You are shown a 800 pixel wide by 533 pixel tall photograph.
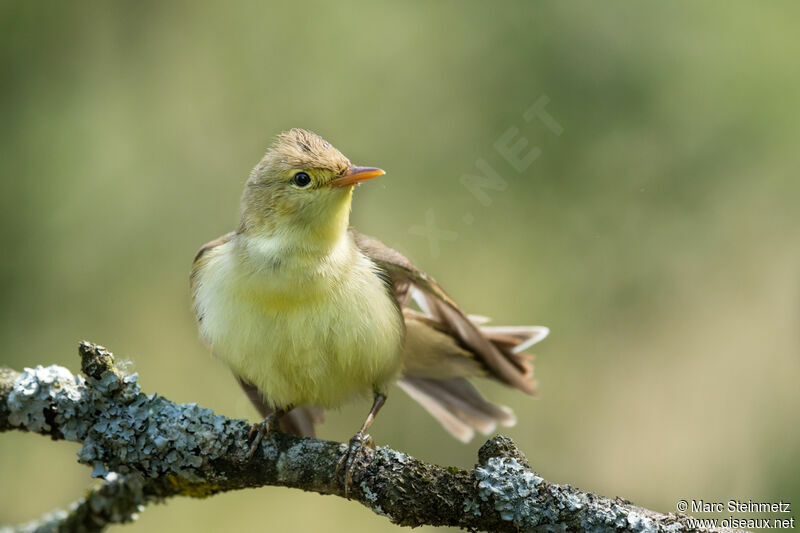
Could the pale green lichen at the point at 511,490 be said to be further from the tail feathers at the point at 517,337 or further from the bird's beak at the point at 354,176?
the tail feathers at the point at 517,337

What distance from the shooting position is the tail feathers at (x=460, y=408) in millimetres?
4691

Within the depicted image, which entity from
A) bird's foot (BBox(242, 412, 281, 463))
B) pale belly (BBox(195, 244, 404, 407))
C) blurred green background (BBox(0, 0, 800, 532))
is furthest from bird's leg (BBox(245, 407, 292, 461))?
blurred green background (BBox(0, 0, 800, 532))

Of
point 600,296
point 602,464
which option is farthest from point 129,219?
point 602,464

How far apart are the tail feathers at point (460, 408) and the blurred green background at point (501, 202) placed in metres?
0.43

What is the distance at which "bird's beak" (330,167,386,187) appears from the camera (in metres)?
3.40

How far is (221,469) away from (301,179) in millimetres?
1297

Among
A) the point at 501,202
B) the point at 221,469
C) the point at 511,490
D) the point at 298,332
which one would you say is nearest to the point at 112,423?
the point at 221,469

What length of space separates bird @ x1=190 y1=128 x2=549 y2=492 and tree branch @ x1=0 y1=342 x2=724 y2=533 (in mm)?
137

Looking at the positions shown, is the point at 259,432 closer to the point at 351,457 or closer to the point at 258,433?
the point at 258,433

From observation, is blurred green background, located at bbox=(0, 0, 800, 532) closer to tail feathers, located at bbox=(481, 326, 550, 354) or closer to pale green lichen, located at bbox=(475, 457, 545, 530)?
tail feathers, located at bbox=(481, 326, 550, 354)

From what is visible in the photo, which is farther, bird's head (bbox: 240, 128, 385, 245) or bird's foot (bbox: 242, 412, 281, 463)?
bird's head (bbox: 240, 128, 385, 245)

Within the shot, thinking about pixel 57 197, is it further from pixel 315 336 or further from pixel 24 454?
pixel 315 336

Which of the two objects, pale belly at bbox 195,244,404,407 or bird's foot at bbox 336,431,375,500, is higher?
pale belly at bbox 195,244,404,407

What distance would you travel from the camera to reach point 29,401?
115 inches
